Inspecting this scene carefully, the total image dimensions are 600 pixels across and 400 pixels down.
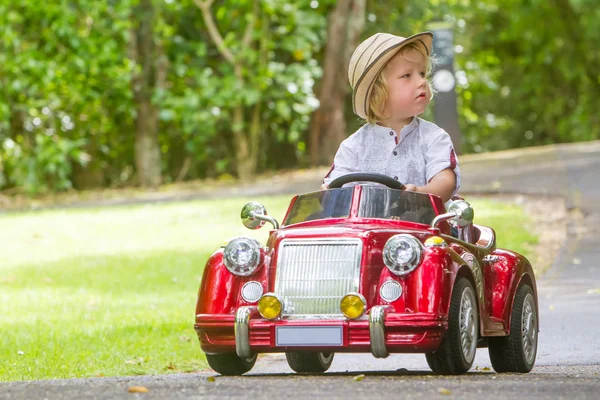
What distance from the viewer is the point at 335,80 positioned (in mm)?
26609

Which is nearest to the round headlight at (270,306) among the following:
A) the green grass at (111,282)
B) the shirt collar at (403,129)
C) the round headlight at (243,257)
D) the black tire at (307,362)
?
the round headlight at (243,257)

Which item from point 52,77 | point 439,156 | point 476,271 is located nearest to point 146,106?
point 52,77

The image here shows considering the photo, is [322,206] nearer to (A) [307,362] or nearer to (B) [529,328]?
(A) [307,362]

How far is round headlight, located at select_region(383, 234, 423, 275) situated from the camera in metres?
5.84

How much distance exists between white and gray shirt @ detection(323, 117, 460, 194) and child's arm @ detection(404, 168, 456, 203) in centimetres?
4

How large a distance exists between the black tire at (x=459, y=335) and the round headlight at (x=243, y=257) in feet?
3.07

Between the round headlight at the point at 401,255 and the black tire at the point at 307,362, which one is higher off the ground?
the round headlight at the point at 401,255

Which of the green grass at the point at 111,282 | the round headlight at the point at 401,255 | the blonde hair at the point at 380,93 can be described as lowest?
the green grass at the point at 111,282

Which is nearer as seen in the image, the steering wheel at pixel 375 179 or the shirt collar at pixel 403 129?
the steering wheel at pixel 375 179

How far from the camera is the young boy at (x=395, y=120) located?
6680 millimetres

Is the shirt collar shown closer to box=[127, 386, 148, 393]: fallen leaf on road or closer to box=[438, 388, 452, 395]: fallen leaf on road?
box=[438, 388, 452, 395]: fallen leaf on road

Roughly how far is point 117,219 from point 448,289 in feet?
43.9

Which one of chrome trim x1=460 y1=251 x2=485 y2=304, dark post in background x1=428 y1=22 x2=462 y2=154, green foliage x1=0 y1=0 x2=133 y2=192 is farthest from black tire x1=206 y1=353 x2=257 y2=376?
green foliage x1=0 y1=0 x2=133 y2=192

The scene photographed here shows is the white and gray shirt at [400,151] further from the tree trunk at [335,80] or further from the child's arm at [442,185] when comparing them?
the tree trunk at [335,80]
